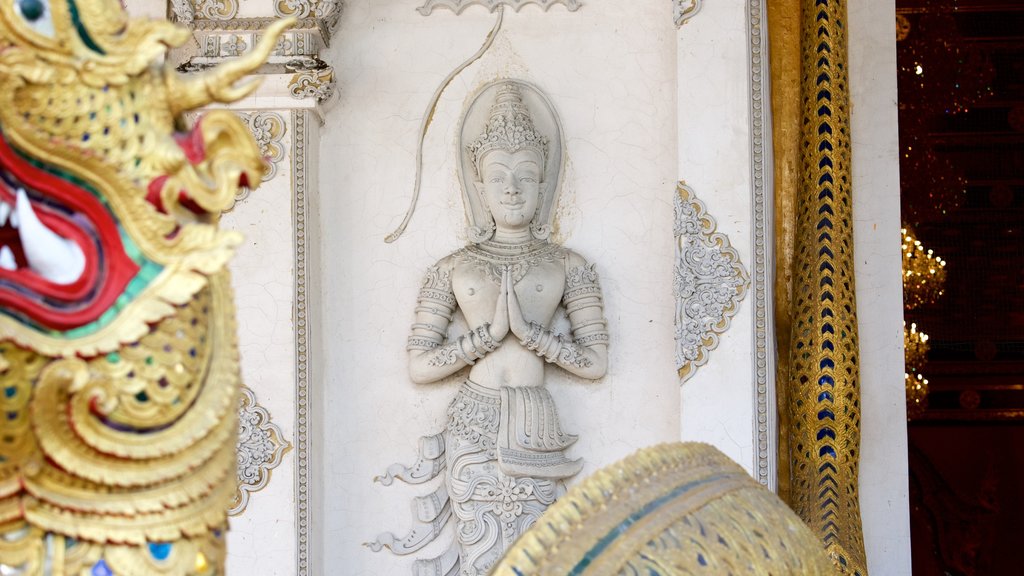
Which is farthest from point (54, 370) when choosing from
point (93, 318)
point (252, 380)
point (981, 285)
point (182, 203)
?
point (981, 285)

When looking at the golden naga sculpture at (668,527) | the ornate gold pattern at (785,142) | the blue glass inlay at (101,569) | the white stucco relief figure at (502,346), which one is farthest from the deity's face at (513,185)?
the blue glass inlay at (101,569)

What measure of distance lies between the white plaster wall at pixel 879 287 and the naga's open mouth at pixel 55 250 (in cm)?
365

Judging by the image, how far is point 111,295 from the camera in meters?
1.23

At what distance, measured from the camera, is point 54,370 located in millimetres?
1180

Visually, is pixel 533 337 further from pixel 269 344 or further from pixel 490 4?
pixel 490 4

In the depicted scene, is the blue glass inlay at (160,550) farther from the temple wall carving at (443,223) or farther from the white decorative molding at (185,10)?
the white decorative molding at (185,10)

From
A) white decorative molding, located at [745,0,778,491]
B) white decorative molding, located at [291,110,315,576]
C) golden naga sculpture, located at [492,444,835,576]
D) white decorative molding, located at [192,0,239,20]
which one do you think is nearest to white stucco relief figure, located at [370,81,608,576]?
white decorative molding, located at [291,110,315,576]

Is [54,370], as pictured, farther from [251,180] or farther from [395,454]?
[395,454]

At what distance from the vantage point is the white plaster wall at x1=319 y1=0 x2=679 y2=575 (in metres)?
4.63

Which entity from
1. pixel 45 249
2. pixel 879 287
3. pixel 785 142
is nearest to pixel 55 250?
pixel 45 249

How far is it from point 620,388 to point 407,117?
3.44 feet

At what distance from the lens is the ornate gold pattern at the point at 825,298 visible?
435cm

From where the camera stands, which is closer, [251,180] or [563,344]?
[251,180]

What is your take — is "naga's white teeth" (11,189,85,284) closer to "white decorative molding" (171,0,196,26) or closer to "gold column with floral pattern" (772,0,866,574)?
"gold column with floral pattern" (772,0,866,574)
